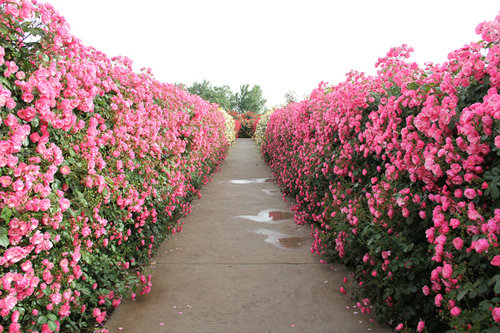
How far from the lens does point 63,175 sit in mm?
2467

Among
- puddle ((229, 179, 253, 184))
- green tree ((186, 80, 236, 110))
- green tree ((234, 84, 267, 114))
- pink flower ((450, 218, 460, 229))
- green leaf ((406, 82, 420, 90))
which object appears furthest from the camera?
green tree ((234, 84, 267, 114))

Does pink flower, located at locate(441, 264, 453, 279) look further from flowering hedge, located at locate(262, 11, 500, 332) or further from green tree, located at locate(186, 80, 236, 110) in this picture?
green tree, located at locate(186, 80, 236, 110)

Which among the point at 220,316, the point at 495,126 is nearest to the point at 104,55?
the point at 220,316

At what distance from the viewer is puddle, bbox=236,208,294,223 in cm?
581

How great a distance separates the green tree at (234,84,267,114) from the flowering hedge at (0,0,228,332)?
52579mm

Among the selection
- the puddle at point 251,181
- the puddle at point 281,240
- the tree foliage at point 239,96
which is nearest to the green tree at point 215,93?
the tree foliage at point 239,96

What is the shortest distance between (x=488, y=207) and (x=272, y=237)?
128 inches

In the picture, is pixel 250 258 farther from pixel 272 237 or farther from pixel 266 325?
pixel 266 325

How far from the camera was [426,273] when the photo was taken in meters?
2.45

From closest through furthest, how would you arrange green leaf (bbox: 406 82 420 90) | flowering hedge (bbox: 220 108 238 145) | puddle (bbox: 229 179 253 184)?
green leaf (bbox: 406 82 420 90) → puddle (bbox: 229 179 253 184) → flowering hedge (bbox: 220 108 238 145)

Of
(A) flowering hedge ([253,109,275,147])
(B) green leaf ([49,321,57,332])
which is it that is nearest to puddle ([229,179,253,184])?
(A) flowering hedge ([253,109,275,147])

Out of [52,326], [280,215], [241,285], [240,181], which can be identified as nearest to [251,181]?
[240,181]

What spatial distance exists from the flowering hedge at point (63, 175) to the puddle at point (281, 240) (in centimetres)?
164

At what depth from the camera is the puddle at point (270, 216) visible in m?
5.81
